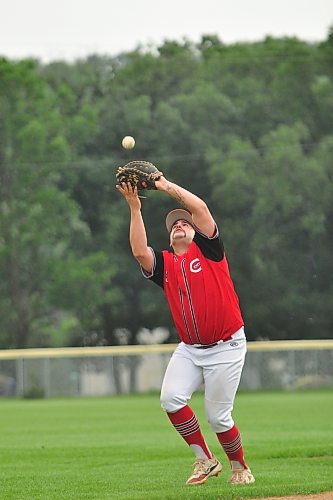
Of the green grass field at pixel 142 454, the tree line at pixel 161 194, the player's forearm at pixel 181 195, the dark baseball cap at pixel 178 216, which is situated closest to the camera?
the player's forearm at pixel 181 195

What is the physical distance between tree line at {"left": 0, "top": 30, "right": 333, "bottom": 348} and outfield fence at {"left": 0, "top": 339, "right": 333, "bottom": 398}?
7.11 metres

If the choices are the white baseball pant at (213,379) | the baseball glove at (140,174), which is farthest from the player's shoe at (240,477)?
the baseball glove at (140,174)

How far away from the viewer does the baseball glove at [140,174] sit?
9188 mm

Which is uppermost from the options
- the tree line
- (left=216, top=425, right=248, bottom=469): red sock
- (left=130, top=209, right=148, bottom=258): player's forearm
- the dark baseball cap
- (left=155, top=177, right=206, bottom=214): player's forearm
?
the tree line

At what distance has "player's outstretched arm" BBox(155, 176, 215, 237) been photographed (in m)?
9.16

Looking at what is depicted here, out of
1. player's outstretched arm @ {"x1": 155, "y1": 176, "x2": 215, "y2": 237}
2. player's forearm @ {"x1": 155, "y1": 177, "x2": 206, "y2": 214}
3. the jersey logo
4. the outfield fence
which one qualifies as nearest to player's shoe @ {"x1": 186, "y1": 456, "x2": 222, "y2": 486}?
→ the jersey logo

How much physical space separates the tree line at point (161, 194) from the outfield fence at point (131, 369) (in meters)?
7.11

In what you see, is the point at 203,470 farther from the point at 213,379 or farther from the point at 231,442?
the point at 213,379

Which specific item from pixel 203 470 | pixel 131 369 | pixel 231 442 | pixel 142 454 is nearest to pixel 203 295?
pixel 231 442

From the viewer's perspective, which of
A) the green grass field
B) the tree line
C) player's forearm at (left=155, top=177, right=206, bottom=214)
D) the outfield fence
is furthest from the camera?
the tree line

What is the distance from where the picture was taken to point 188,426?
31.8 ft

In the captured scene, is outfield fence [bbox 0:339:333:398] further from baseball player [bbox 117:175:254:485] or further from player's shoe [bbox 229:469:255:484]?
baseball player [bbox 117:175:254:485]

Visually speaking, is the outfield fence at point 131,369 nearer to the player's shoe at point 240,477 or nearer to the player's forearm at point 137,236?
the player's shoe at point 240,477

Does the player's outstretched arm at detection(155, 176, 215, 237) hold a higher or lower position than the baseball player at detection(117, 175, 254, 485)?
higher
